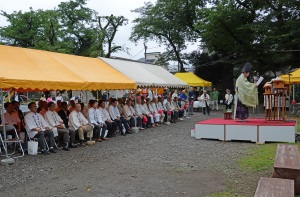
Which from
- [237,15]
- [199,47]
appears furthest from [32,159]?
[199,47]

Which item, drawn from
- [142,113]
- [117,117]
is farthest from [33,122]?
[142,113]

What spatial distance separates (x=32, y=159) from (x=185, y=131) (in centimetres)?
634

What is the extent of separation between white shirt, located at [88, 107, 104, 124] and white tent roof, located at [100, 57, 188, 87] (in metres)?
2.15

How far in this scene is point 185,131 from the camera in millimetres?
12242

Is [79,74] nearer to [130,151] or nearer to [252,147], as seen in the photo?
[130,151]

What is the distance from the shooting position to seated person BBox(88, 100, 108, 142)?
10.2 meters

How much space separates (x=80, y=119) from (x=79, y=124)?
10.1 inches

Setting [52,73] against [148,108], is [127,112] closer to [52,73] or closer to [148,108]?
[148,108]

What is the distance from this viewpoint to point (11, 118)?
8742mm

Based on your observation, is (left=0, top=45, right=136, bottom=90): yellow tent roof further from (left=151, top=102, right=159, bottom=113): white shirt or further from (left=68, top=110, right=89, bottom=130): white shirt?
(left=151, top=102, right=159, bottom=113): white shirt

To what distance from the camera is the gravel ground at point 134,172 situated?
5.07 m

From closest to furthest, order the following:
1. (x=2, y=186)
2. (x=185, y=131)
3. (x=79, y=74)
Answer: (x=2, y=186)
(x=79, y=74)
(x=185, y=131)

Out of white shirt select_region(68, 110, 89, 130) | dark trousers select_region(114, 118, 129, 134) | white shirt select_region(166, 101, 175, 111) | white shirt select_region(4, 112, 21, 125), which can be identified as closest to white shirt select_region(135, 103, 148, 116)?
dark trousers select_region(114, 118, 129, 134)

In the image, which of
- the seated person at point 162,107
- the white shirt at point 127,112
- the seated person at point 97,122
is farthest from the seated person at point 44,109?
the seated person at point 162,107
